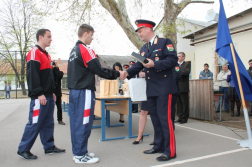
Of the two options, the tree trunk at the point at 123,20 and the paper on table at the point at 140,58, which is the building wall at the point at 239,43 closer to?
the tree trunk at the point at 123,20

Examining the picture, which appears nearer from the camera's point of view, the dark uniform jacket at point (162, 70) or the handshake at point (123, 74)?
the dark uniform jacket at point (162, 70)

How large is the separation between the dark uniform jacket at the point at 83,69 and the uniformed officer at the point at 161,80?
726 mm

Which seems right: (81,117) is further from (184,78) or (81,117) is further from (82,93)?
(184,78)

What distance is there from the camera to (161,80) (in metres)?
3.48

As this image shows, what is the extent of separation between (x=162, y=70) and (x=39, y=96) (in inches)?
77.8

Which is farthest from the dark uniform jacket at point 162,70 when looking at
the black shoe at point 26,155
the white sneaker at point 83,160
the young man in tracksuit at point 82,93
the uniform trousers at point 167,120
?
the black shoe at point 26,155

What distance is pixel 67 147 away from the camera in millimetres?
4340

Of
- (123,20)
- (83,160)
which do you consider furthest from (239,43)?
(83,160)

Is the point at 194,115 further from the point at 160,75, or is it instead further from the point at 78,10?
the point at 78,10

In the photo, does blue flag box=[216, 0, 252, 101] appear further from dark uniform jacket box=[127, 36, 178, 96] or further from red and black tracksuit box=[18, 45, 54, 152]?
red and black tracksuit box=[18, 45, 54, 152]

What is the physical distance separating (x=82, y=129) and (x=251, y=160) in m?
2.62

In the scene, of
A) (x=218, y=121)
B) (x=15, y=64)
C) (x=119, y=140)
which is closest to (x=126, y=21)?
(x=218, y=121)

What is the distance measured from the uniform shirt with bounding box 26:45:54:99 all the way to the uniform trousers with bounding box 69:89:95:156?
60 cm

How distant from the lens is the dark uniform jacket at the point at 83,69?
3283 mm
